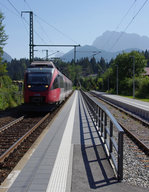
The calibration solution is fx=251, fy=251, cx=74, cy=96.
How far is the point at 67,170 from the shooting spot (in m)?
5.04

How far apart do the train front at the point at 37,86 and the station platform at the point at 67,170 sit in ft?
23.9

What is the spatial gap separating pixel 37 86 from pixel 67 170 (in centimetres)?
1060

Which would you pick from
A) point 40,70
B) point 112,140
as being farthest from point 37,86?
point 112,140

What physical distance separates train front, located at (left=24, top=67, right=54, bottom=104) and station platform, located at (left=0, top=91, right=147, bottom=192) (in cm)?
729

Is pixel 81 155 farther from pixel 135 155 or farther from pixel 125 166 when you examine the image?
pixel 135 155

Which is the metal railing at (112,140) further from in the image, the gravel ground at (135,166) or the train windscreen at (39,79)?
the train windscreen at (39,79)

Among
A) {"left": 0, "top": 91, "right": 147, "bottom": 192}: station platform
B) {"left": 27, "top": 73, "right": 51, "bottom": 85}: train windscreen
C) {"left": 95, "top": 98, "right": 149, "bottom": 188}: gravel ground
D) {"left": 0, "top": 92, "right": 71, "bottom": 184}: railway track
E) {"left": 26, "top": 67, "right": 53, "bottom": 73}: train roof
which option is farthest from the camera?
{"left": 26, "top": 67, "right": 53, "bottom": 73}: train roof

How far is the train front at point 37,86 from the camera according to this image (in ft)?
49.4

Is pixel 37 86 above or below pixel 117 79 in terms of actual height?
below

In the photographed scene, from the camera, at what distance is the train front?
15.1m

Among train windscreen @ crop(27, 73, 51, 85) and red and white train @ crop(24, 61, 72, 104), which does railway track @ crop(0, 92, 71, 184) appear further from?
train windscreen @ crop(27, 73, 51, 85)

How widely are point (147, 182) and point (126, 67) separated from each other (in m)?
63.9

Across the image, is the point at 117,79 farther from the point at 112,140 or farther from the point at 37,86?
the point at 112,140

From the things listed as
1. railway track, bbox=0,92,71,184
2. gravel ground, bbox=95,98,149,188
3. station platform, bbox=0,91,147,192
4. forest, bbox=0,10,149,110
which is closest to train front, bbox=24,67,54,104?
railway track, bbox=0,92,71,184
